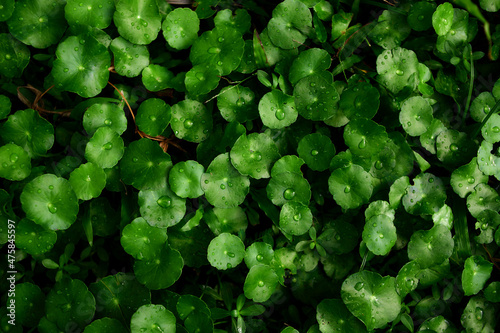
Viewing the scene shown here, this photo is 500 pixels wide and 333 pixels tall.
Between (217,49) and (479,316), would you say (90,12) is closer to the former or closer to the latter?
(217,49)

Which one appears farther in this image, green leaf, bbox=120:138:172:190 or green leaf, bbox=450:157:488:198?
green leaf, bbox=450:157:488:198

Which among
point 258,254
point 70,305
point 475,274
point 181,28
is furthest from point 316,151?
point 70,305

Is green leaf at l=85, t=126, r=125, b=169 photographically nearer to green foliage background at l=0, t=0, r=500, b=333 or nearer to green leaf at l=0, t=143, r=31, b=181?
green foliage background at l=0, t=0, r=500, b=333

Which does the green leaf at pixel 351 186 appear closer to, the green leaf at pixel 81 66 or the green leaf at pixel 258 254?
the green leaf at pixel 258 254

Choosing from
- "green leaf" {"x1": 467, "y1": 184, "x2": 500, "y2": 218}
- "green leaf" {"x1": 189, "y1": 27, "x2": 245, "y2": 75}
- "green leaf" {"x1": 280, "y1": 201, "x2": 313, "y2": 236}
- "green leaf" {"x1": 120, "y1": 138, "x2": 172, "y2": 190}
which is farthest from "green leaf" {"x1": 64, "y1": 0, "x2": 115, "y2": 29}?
"green leaf" {"x1": 467, "y1": 184, "x2": 500, "y2": 218}

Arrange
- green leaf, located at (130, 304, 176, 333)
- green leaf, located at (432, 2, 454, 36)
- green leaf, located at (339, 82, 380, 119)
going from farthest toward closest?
green leaf, located at (432, 2, 454, 36)
green leaf, located at (339, 82, 380, 119)
green leaf, located at (130, 304, 176, 333)

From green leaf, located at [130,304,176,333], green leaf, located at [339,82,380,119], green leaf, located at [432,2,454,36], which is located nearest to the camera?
green leaf, located at [130,304,176,333]

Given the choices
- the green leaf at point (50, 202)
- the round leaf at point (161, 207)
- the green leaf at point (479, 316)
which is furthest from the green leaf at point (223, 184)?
the green leaf at point (479, 316)

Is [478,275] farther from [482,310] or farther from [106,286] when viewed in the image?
[106,286]

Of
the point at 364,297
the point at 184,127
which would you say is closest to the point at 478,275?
the point at 364,297
